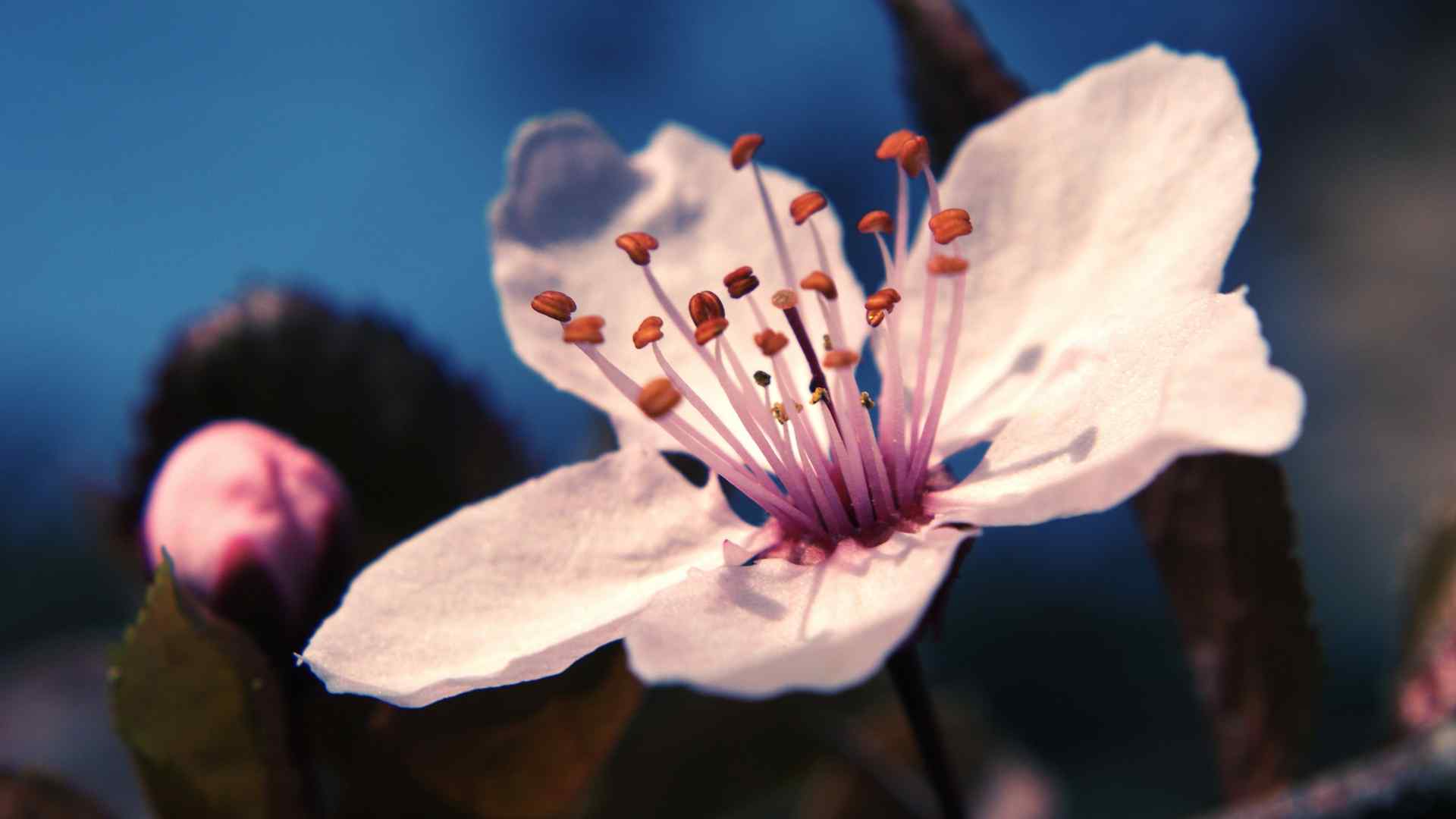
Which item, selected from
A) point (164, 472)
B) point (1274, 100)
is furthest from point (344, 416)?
point (1274, 100)

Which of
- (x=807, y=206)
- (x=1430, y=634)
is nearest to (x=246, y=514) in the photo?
(x=807, y=206)

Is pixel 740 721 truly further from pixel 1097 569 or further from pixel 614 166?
pixel 1097 569

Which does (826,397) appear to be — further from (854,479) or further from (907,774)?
(907,774)

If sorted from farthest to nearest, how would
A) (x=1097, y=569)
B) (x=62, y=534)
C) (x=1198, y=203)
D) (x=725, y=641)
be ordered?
(x=1097, y=569), (x=62, y=534), (x=1198, y=203), (x=725, y=641)

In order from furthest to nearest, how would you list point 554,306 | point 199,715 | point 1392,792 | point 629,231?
point 629,231 < point 554,306 < point 199,715 < point 1392,792

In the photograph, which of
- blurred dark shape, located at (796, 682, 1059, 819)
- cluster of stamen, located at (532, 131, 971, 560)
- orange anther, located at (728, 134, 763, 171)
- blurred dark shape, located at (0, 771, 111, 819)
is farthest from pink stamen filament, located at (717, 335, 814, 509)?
blurred dark shape, located at (0, 771, 111, 819)
